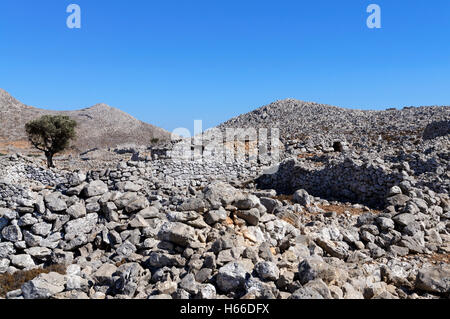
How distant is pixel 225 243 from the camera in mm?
6414

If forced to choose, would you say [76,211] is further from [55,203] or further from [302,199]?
[302,199]

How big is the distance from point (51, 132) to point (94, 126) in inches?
2024

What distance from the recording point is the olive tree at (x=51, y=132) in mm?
31984

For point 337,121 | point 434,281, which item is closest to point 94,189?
point 434,281

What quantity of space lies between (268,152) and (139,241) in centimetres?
1717

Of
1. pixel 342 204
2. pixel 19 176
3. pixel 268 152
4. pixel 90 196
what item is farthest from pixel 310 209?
pixel 19 176

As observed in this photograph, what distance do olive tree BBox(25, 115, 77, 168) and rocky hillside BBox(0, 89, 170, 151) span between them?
34.0m

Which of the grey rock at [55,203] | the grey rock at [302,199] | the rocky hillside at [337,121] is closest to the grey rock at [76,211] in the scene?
the grey rock at [55,203]

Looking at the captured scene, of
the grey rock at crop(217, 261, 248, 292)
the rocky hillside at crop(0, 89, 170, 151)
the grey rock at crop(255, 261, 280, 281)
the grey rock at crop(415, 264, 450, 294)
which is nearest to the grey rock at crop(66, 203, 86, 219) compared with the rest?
the grey rock at crop(217, 261, 248, 292)

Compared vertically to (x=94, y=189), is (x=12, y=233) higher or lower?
lower

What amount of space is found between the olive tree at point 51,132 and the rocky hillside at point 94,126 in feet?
112

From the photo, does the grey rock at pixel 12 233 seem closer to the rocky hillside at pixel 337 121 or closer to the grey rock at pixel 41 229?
the grey rock at pixel 41 229

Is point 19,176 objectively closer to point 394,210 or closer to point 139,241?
point 139,241

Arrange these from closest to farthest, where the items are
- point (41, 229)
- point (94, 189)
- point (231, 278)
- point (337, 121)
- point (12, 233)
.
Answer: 1. point (231, 278)
2. point (12, 233)
3. point (41, 229)
4. point (94, 189)
5. point (337, 121)
